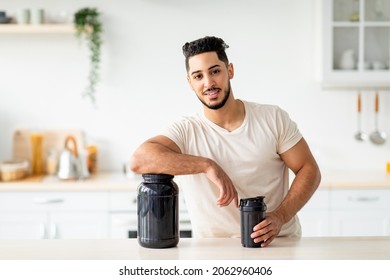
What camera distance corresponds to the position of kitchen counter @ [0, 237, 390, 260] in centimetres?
211

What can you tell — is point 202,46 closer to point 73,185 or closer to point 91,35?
point 73,185

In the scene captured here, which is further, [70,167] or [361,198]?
[70,167]

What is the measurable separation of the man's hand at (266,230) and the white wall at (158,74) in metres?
2.34

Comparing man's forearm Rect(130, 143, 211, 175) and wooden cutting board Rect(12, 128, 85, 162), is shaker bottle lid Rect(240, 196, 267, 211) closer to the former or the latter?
man's forearm Rect(130, 143, 211, 175)

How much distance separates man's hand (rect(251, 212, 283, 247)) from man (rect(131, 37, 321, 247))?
19 cm

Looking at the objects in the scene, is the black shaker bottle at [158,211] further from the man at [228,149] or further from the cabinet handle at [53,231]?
the cabinet handle at [53,231]

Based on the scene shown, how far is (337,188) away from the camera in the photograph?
13.4ft

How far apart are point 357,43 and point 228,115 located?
1996mm

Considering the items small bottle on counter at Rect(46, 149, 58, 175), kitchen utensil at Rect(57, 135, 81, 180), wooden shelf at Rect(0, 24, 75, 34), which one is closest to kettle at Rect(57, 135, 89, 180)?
kitchen utensil at Rect(57, 135, 81, 180)

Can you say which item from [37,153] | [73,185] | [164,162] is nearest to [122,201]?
[73,185]

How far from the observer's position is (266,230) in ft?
7.31

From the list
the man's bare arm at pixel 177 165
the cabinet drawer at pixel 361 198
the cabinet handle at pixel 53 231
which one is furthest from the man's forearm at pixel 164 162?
the cabinet drawer at pixel 361 198
